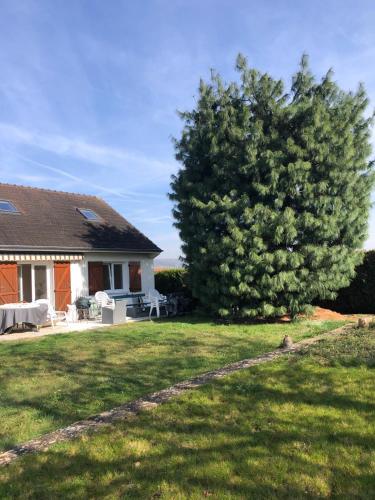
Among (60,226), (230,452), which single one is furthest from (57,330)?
(230,452)

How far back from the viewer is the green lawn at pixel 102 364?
6621 millimetres

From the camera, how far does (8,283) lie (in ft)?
59.8

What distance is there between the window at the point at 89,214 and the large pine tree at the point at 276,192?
9.10 metres

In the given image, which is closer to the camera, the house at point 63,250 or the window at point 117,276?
the house at point 63,250

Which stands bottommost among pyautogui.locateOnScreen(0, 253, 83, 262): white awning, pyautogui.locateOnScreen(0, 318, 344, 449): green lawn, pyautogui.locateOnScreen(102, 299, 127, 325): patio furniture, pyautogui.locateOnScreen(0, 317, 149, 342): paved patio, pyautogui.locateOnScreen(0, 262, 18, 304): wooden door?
pyautogui.locateOnScreen(0, 318, 344, 449): green lawn

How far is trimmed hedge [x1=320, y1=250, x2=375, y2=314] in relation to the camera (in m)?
18.7

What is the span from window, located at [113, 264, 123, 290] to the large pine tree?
24.7ft

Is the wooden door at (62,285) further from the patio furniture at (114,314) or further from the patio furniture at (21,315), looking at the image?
the patio furniture at (21,315)

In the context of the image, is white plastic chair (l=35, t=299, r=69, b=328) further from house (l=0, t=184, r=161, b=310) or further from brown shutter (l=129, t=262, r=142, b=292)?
brown shutter (l=129, t=262, r=142, b=292)

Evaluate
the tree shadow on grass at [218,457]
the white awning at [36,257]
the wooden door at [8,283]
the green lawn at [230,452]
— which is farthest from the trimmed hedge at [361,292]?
the wooden door at [8,283]

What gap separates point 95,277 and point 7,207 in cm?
548

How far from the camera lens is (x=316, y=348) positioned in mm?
9703

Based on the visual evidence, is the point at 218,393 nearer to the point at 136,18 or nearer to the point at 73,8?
the point at 136,18

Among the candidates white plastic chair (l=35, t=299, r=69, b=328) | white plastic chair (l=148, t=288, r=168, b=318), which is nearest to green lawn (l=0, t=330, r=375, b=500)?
white plastic chair (l=35, t=299, r=69, b=328)
